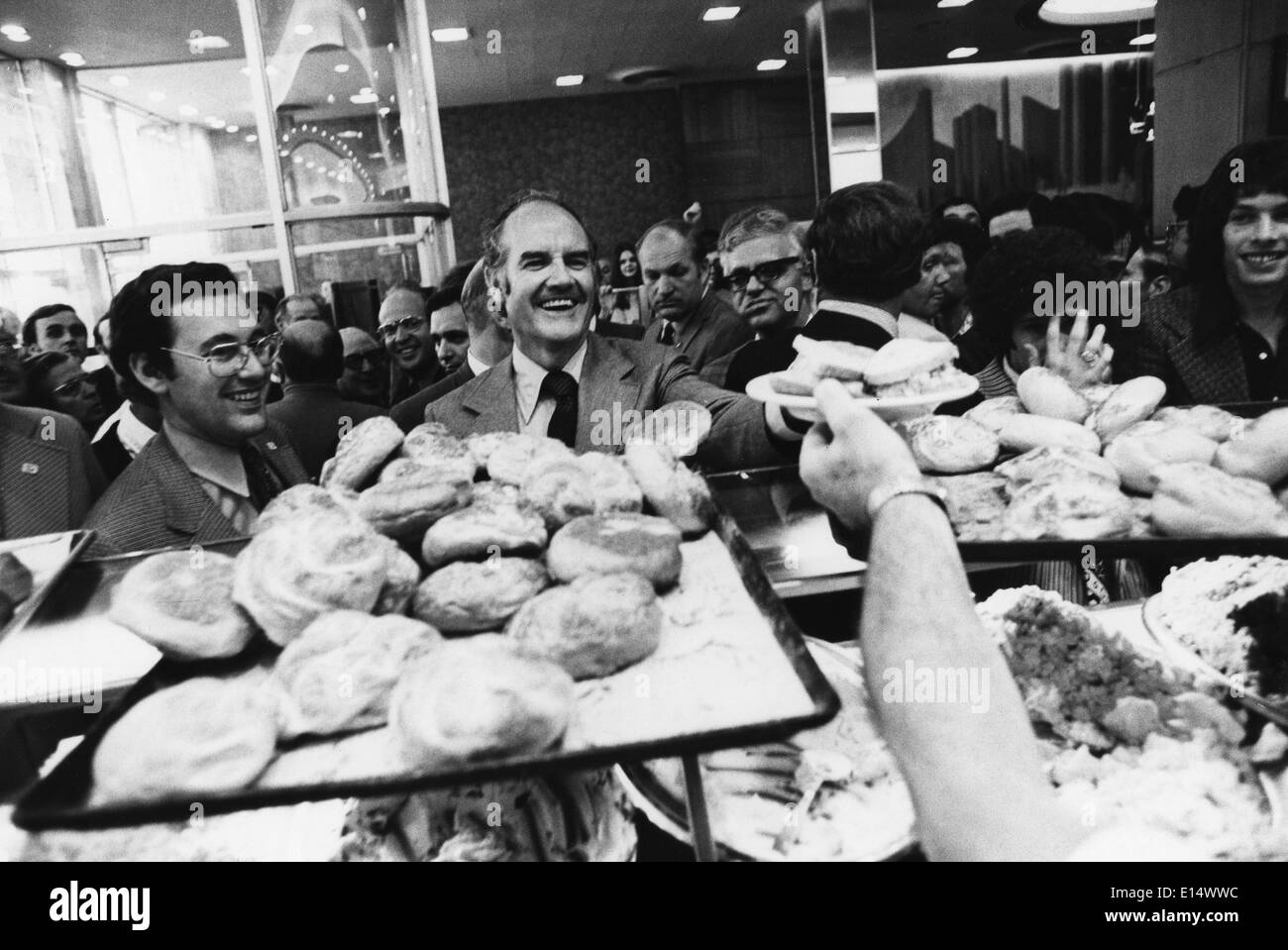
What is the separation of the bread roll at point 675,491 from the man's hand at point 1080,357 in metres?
1.27

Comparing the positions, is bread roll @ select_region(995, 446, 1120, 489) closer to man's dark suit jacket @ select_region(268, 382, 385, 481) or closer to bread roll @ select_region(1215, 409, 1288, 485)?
bread roll @ select_region(1215, 409, 1288, 485)

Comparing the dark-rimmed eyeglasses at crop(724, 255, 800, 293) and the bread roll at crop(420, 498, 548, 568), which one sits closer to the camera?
the bread roll at crop(420, 498, 548, 568)

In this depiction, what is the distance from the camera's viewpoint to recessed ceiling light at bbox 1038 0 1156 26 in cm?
950

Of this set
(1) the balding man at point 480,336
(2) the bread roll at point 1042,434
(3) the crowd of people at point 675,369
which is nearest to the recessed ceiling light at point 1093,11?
(3) the crowd of people at point 675,369

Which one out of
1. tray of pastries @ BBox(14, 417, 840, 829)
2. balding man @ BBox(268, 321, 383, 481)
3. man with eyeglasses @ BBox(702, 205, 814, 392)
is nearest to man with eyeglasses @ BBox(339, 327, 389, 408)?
balding man @ BBox(268, 321, 383, 481)

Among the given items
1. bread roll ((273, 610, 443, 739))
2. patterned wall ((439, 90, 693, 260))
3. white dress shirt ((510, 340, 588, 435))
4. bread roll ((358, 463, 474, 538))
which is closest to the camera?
bread roll ((273, 610, 443, 739))

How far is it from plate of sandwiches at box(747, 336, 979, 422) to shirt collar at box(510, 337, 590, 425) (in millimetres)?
1429

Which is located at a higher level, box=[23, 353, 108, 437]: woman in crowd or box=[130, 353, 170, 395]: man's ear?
box=[130, 353, 170, 395]: man's ear

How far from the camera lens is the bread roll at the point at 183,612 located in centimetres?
112

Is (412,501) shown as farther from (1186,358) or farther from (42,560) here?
(1186,358)

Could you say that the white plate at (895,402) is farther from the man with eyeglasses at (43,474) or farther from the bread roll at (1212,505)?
the man with eyeglasses at (43,474)

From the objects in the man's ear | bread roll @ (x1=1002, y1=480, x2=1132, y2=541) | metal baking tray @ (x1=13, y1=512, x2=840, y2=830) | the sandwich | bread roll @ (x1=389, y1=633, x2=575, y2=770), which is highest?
the man's ear

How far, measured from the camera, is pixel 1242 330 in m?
2.83
